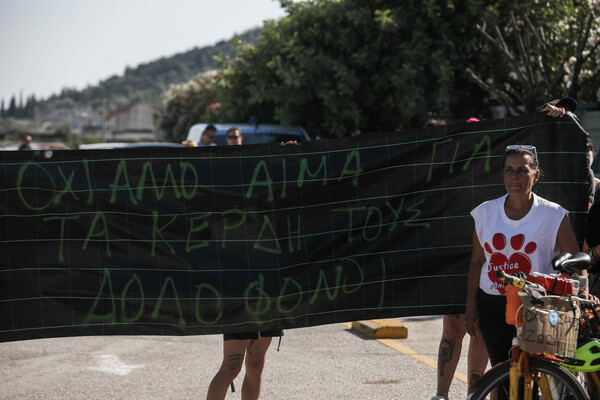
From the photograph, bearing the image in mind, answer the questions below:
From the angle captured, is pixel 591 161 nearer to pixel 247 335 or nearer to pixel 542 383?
pixel 542 383

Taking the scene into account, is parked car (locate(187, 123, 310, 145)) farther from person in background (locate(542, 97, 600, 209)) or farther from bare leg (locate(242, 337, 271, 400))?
bare leg (locate(242, 337, 271, 400))

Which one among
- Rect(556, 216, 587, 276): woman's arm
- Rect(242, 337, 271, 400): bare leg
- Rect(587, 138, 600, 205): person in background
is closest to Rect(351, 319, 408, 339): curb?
Rect(587, 138, 600, 205): person in background

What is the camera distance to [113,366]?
6992 millimetres

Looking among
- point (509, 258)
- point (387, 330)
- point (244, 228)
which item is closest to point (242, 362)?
point (244, 228)

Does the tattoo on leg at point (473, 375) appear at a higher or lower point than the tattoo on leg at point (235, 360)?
lower

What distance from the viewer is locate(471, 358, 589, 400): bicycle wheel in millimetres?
3836

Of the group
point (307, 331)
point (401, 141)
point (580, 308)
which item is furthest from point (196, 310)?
point (307, 331)

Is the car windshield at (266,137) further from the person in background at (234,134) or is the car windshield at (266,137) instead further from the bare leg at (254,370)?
the bare leg at (254,370)

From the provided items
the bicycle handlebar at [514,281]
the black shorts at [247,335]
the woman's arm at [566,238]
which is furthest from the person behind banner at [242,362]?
the woman's arm at [566,238]

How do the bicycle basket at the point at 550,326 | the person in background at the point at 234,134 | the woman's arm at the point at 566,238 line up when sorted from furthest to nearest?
1. the person in background at the point at 234,134
2. the woman's arm at the point at 566,238
3. the bicycle basket at the point at 550,326

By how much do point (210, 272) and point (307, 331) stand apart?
3.77m

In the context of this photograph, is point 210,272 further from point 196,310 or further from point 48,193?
point 48,193

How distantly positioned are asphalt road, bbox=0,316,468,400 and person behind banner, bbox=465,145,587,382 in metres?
1.44

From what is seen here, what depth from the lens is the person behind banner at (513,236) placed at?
14.2ft
